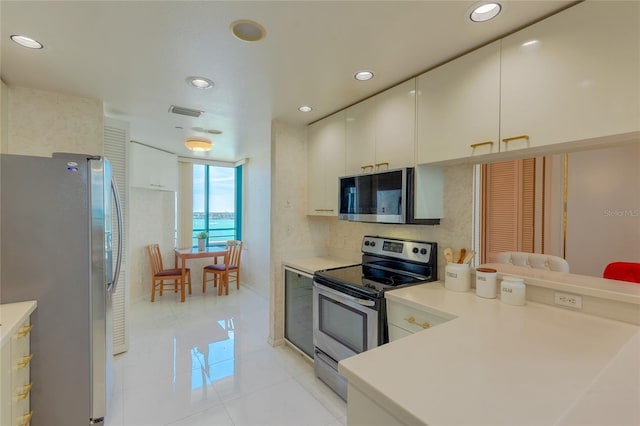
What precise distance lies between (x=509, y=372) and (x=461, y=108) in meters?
1.40

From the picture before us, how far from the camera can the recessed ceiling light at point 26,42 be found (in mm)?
1575

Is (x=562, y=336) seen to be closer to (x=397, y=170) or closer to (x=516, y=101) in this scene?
(x=516, y=101)

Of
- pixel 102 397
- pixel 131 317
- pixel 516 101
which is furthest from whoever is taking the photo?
pixel 131 317

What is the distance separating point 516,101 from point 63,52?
260cm

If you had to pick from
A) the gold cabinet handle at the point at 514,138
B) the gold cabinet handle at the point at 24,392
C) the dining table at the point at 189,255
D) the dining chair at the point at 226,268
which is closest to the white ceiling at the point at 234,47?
the gold cabinet handle at the point at 514,138

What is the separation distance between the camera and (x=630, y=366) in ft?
3.03

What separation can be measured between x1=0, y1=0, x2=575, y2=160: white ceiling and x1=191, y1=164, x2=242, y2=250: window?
2.98 meters

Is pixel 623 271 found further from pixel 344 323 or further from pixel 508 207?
pixel 344 323

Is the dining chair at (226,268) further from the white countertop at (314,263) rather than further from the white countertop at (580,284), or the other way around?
the white countertop at (580,284)

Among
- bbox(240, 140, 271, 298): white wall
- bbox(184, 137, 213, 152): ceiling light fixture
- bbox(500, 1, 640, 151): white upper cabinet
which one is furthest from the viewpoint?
bbox(240, 140, 271, 298): white wall

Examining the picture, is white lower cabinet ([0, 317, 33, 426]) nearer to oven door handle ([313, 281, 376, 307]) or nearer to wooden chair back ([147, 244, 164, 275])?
oven door handle ([313, 281, 376, 307])

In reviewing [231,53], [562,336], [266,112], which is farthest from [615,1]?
[266,112]

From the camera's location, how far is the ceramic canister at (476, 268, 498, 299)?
1667 mm

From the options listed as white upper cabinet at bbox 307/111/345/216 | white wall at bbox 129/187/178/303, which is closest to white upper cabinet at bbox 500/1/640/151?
white upper cabinet at bbox 307/111/345/216
